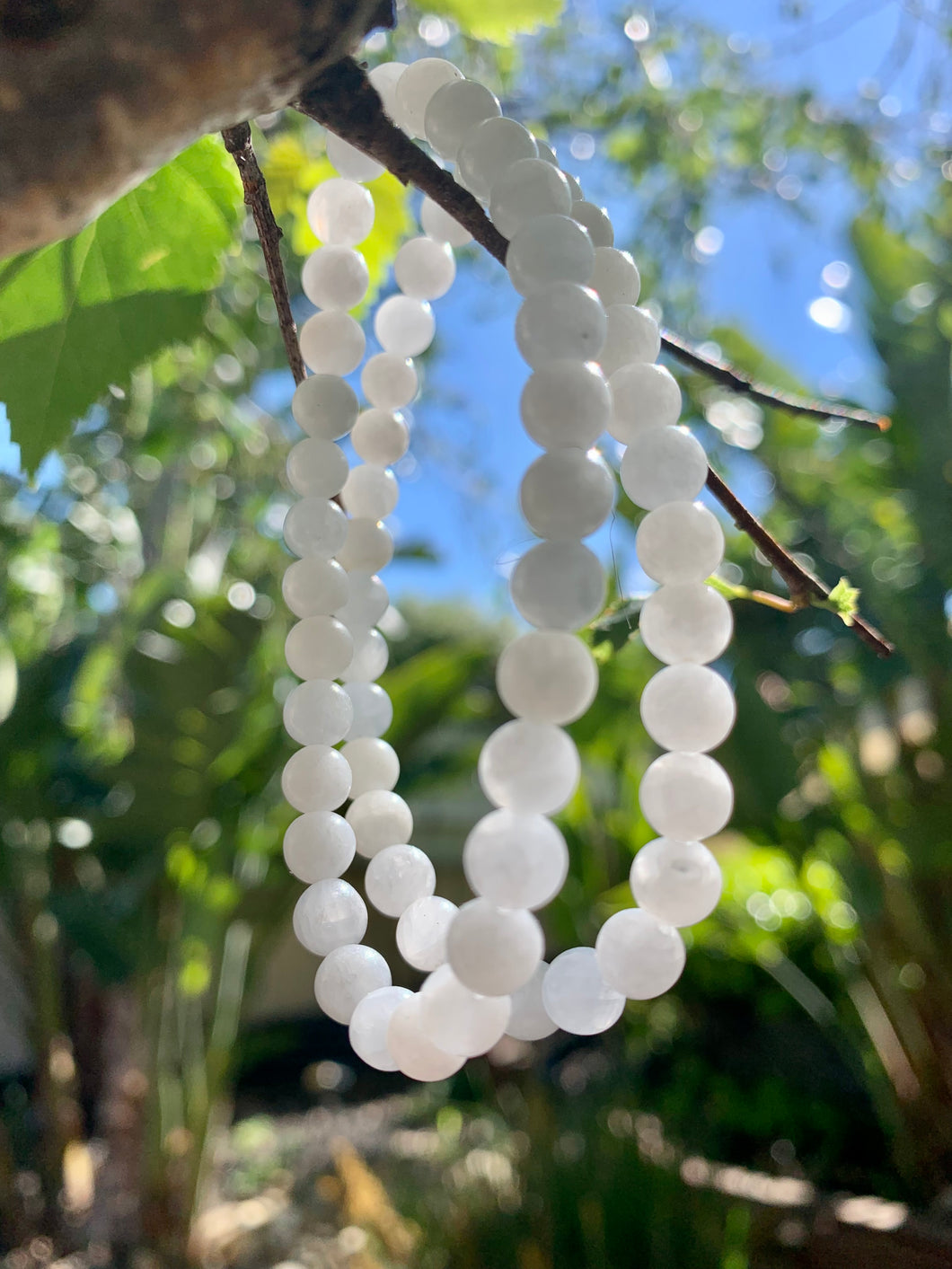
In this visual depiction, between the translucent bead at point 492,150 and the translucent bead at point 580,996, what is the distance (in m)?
0.25

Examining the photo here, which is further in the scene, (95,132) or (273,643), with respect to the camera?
(273,643)

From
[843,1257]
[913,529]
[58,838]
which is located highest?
[913,529]

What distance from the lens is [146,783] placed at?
1.05 meters

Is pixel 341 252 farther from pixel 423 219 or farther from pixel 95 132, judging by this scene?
pixel 95 132

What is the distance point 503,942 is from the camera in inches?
9.3

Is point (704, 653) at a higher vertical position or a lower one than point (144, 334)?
lower

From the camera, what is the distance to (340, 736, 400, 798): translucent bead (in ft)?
1.26

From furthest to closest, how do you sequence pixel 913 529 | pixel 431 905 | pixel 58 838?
pixel 913 529 < pixel 58 838 < pixel 431 905

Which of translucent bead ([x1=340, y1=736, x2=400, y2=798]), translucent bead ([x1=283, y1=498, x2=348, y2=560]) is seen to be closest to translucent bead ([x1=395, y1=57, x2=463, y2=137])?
translucent bead ([x1=283, y1=498, x2=348, y2=560])

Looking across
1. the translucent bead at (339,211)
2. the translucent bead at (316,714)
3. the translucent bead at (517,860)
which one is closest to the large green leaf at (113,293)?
the translucent bead at (339,211)

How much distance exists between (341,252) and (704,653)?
0.23 meters

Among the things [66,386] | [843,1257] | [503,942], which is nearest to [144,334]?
[66,386]

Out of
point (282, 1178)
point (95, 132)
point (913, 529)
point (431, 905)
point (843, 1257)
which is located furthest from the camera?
point (282, 1178)

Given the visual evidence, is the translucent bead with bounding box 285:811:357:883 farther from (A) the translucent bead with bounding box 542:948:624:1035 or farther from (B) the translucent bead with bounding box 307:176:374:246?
(B) the translucent bead with bounding box 307:176:374:246
